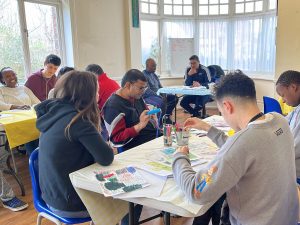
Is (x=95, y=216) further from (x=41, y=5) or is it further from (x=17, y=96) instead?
(x=41, y=5)

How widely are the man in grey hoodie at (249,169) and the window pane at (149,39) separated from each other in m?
5.57

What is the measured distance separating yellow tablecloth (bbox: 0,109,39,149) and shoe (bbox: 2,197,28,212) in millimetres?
478

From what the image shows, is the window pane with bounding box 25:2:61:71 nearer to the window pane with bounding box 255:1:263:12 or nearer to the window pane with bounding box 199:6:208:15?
the window pane with bounding box 199:6:208:15

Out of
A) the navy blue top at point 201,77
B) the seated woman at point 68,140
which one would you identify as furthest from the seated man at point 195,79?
the seated woman at point 68,140

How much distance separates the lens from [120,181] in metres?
1.31

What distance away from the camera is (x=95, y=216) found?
1.41 meters

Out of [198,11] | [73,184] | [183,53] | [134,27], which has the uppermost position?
[198,11]

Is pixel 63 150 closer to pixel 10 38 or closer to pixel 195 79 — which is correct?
pixel 10 38

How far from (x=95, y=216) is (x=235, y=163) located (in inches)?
30.5

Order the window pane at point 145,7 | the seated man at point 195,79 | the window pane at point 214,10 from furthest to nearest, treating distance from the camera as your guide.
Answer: the window pane at point 214,10, the window pane at point 145,7, the seated man at point 195,79

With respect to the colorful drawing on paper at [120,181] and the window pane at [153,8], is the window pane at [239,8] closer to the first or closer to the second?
the window pane at [153,8]

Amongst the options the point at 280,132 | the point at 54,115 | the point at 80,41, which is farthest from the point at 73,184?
the point at 80,41

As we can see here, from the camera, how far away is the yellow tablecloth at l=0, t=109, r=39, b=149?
2590mm

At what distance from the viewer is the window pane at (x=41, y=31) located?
4.29 meters
